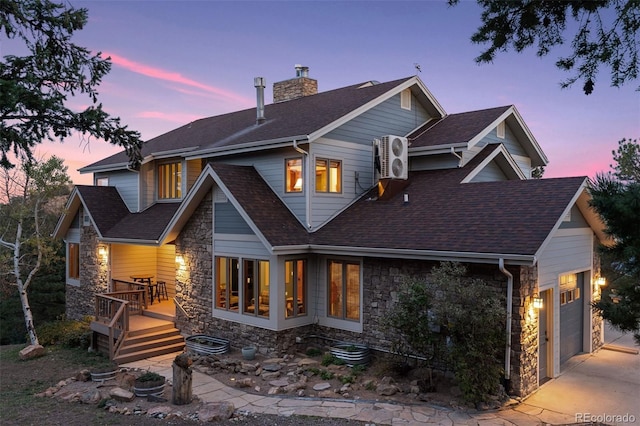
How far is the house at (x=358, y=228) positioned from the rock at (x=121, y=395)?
3.53 m

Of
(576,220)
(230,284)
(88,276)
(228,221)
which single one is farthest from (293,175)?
(88,276)

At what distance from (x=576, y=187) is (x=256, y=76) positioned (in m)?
11.4

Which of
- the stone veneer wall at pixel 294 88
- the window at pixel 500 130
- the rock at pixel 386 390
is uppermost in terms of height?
the stone veneer wall at pixel 294 88

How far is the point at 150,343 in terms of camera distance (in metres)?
13.1

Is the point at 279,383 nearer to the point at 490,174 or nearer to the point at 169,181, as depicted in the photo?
the point at 490,174

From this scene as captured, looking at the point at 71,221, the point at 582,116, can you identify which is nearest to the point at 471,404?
the point at 582,116

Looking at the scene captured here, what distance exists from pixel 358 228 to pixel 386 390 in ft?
14.0

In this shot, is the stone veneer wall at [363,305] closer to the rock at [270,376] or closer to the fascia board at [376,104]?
the rock at [270,376]

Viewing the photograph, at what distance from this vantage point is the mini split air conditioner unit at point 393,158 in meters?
13.3

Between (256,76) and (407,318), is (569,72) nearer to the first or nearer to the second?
(407,318)

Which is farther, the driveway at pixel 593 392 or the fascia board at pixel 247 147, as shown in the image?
the fascia board at pixel 247 147

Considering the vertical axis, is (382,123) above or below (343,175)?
above

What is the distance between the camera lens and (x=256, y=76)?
55.6 feet

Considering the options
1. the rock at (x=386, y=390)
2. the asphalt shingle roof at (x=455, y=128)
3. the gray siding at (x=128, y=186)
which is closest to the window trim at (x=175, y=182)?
the gray siding at (x=128, y=186)
